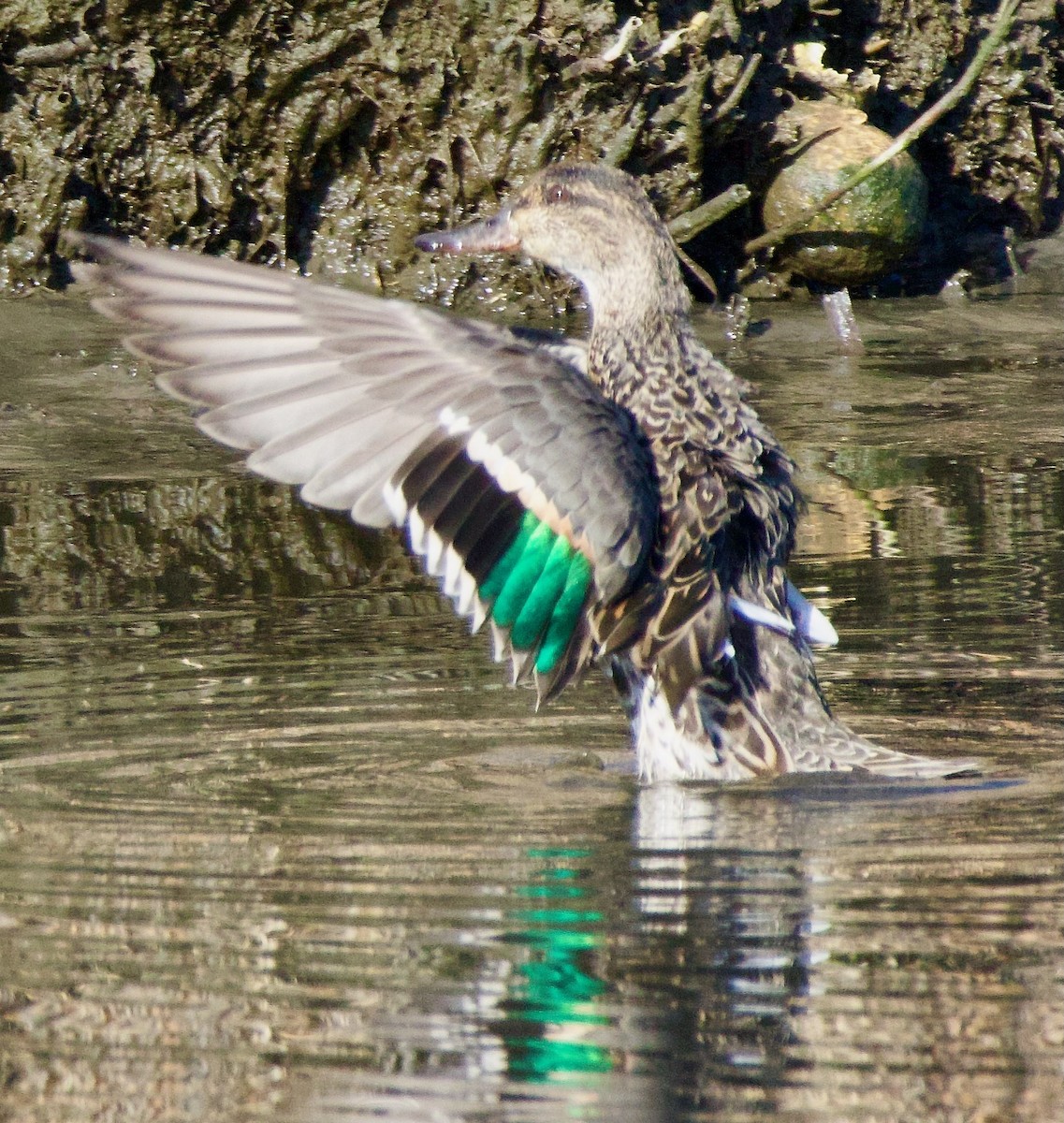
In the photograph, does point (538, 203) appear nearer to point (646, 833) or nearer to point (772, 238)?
point (646, 833)

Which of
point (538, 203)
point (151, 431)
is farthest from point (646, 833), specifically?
point (151, 431)

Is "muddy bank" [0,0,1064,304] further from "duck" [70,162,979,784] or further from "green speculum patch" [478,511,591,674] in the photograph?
"green speculum patch" [478,511,591,674]

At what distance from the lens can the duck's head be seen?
15.7 feet

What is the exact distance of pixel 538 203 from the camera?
5176mm

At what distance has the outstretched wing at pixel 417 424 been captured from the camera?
4.08 metres

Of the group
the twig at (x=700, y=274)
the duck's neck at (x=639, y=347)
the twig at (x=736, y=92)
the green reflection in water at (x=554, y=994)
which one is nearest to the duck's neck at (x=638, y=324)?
the duck's neck at (x=639, y=347)

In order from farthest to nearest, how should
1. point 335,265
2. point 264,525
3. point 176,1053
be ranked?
point 335,265 → point 264,525 → point 176,1053

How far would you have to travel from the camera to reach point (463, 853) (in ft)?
12.6

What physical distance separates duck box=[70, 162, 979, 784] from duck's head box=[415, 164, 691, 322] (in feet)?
0.09

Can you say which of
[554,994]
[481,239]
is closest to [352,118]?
[481,239]

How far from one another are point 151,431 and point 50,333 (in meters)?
1.15

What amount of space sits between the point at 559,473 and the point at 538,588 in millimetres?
279

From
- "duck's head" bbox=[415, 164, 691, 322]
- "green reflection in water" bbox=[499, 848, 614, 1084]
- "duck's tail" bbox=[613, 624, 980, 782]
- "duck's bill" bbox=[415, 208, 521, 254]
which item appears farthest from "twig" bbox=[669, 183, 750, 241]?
"green reflection in water" bbox=[499, 848, 614, 1084]

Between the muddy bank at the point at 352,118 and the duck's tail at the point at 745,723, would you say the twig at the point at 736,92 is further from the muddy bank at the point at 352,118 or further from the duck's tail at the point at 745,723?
the duck's tail at the point at 745,723
